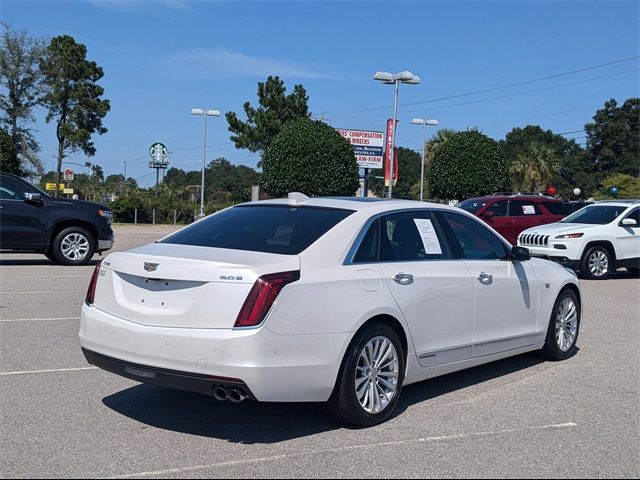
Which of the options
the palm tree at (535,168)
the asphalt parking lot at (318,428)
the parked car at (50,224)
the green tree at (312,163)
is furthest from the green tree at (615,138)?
the asphalt parking lot at (318,428)

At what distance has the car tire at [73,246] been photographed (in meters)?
14.9

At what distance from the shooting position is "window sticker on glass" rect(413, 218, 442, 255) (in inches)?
233

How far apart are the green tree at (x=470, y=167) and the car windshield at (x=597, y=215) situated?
13.8 metres

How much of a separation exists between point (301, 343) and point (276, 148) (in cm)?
2646

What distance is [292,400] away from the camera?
4.70 m

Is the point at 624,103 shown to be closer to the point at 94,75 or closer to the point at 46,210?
the point at 94,75

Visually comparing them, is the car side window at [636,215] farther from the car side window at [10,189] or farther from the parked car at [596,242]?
the car side window at [10,189]

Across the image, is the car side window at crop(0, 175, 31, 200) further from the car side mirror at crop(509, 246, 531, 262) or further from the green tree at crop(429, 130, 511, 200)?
the green tree at crop(429, 130, 511, 200)

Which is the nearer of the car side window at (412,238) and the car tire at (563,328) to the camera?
the car side window at (412,238)

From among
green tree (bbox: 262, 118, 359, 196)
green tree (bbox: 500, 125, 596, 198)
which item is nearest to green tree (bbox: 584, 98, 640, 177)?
green tree (bbox: 500, 125, 596, 198)

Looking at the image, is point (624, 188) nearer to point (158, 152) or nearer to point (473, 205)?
point (473, 205)

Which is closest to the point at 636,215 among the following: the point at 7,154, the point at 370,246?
the point at 370,246

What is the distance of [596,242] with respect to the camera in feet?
51.5

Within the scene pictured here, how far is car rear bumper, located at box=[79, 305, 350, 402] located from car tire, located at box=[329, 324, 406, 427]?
0.44 ft
